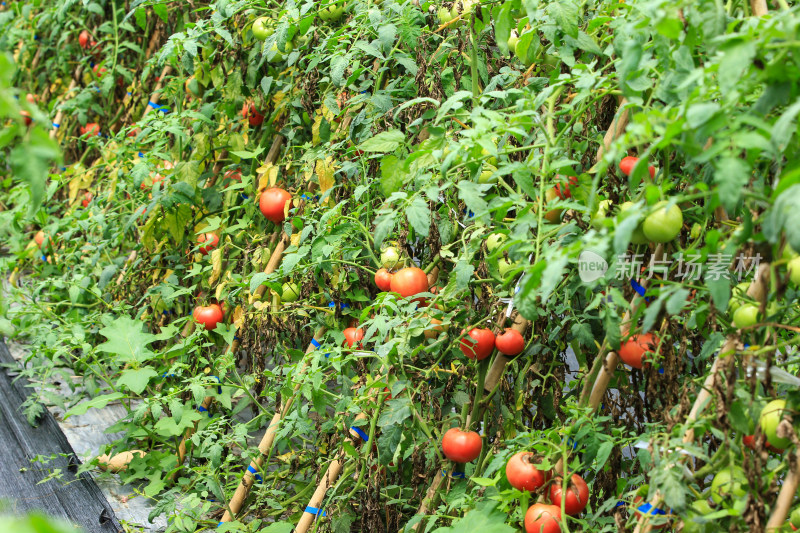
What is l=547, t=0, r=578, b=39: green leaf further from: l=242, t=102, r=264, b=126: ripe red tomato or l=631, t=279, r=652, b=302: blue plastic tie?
l=242, t=102, r=264, b=126: ripe red tomato

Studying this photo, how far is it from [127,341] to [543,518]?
49.7 inches

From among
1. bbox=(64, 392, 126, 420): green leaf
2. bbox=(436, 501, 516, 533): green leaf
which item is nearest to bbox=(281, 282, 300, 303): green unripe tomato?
bbox=(64, 392, 126, 420): green leaf

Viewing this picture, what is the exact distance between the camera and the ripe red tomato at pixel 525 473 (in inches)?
46.9

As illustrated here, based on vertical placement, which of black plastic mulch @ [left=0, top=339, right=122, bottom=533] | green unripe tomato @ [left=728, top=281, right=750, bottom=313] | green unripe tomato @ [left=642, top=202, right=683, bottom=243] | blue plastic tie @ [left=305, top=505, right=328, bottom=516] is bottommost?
black plastic mulch @ [left=0, top=339, right=122, bottom=533]

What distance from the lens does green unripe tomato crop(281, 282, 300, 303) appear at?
181 cm

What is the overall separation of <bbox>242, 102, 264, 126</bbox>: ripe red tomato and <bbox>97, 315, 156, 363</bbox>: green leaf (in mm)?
639

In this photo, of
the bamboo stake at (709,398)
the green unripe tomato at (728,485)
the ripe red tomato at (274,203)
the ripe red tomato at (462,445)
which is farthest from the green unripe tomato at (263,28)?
the green unripe tomato at (728,485)

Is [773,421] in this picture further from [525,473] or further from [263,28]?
[263,28]

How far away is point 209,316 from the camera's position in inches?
79.7

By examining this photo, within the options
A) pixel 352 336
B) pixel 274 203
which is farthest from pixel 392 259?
pixel 274 203

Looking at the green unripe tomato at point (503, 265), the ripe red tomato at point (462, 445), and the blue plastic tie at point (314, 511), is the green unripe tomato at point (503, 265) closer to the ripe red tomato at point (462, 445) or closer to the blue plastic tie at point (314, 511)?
the ripe red tomato at point (462, 445)

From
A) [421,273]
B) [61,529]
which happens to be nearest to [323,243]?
[421,273]

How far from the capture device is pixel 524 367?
1.39m

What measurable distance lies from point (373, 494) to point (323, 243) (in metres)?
0.52
